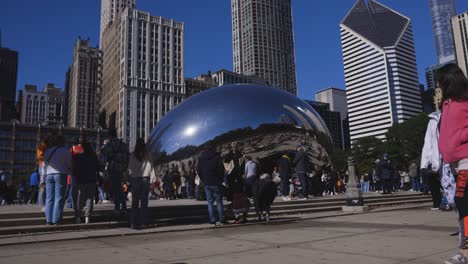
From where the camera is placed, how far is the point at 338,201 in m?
13.2

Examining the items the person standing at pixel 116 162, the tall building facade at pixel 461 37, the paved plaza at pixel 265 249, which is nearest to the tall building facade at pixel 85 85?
the tall building facade at pixel 461 37

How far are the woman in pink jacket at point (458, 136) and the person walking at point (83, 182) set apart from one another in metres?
6.58

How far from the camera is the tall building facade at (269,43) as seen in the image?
190000mm

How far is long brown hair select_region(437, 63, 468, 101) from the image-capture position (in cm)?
365

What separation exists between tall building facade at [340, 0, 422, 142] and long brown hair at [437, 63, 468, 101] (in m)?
155

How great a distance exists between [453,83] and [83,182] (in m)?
6.84

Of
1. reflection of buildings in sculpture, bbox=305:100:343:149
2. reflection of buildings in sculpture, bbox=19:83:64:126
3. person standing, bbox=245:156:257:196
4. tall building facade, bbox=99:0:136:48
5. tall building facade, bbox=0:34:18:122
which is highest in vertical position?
tall building facade, bbox=99:0:136:48

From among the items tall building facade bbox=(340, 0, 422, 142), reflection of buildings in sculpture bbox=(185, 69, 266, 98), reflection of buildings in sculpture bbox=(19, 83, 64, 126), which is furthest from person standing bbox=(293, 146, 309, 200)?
reflection of buildings in sculpture bbox=(19, 83, 64, 126)

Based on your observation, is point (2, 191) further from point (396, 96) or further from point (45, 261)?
point (396, 96)

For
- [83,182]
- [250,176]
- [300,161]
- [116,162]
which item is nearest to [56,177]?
[83,182]

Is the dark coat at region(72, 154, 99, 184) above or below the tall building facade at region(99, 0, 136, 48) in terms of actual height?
below

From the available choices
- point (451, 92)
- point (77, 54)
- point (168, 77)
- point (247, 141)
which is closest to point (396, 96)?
point (168, 77)

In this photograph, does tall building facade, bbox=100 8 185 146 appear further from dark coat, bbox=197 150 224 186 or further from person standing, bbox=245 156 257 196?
dark coat, bbox=197 150 224 186

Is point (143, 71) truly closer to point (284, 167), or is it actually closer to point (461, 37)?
point (284, 167)
